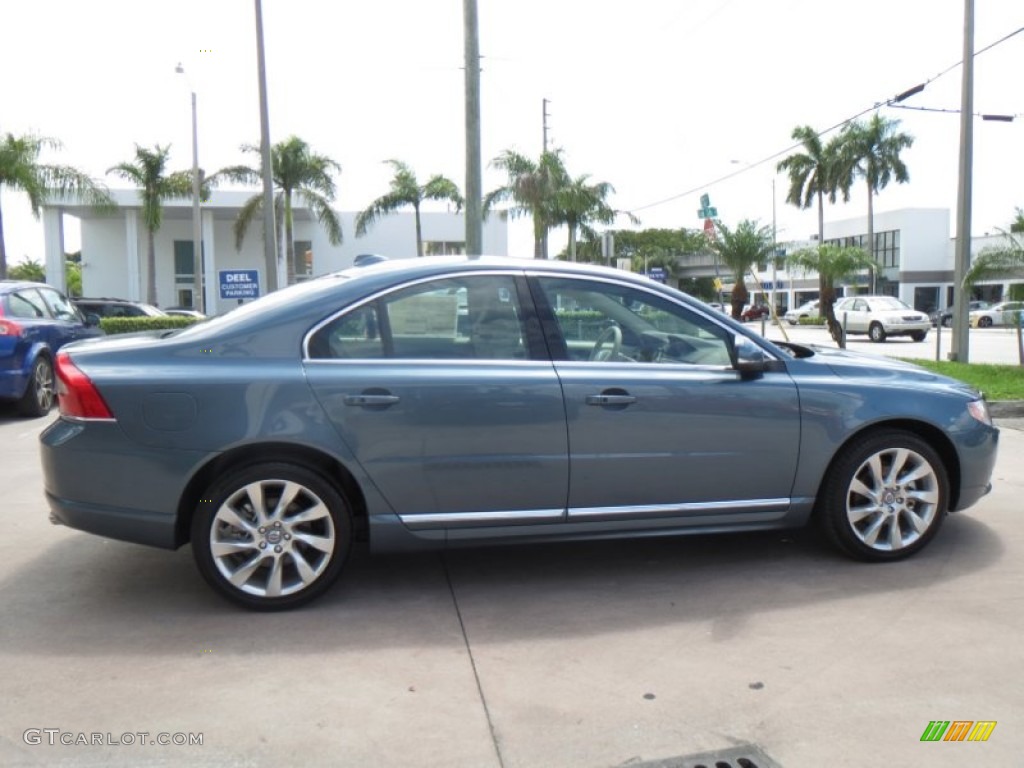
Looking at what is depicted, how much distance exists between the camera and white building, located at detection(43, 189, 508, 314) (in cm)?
3853

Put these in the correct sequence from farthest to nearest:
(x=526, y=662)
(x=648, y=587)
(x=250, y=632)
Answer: (x=648, y=587) < (x=250, y=632) < (x=526, y=662)

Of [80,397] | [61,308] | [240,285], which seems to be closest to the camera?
[80,397]

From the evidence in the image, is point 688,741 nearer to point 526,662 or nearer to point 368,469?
point 526,662

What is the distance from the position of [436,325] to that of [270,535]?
124cm

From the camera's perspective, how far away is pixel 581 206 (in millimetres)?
29219

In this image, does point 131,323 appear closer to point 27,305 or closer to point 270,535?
point 27,305

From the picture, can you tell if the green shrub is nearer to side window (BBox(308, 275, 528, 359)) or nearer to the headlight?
side window (BBox(308, 275, 528, 359))

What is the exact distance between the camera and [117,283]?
39875 mm

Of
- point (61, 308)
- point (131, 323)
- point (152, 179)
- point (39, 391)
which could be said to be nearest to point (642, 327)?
point (39, 391)

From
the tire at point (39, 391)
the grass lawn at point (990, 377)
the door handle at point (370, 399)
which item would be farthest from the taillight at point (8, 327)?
the grass lawn at point (990, 377)

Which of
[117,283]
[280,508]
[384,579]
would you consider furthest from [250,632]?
[117,283]

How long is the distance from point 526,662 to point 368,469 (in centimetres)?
111

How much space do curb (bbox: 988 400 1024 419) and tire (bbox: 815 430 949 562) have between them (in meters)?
5.85

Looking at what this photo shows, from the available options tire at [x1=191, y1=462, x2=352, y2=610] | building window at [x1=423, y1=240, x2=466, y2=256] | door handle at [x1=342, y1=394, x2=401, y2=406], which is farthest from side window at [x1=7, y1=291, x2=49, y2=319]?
building window at [x1=423, y1=240, x2=466, y2=256]
